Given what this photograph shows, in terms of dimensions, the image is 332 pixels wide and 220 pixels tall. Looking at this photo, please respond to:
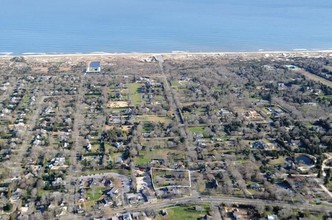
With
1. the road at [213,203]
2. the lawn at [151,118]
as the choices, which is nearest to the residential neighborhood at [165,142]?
the road at [213,203]

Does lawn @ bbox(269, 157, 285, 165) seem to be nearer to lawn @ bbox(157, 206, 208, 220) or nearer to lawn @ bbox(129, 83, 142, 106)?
lawn @ bbox(157, 206, 208, 220)

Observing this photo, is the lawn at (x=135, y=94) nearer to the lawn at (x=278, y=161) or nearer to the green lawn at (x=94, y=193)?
the green lawn at (x=94, y=193)

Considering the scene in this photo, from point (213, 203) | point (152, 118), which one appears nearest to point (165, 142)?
point (152, 118)

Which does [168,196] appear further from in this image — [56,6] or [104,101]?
[56,6]

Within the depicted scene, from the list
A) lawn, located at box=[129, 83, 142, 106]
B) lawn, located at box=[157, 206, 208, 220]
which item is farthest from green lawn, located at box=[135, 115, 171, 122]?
lawn, located at box=[157, 206, 208, 220]

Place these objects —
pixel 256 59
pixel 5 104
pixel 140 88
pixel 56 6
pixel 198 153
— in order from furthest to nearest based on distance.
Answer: pixel 56 6, pixel 256 59, pixel 140 88, pixel 5 104, pixel 198 153

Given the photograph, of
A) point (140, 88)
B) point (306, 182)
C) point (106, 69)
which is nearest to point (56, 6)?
point (106, 69)

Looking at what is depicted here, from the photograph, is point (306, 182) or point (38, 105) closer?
point (306, 182)

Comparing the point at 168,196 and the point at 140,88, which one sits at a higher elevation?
the point at 140,88
